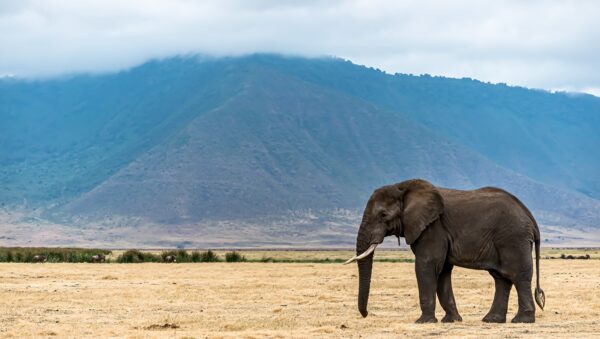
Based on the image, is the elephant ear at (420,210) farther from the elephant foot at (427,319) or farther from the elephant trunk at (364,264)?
the elephant foot at (427,319)

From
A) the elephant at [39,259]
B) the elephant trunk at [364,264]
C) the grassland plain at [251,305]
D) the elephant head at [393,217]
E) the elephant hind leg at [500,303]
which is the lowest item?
the elephant at [39,259]

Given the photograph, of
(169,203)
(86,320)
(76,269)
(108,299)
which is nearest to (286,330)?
(86,320)

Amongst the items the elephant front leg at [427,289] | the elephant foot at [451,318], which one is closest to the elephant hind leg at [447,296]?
the elephant foot at [451,318]

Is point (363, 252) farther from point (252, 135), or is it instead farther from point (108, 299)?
point (252, 135)

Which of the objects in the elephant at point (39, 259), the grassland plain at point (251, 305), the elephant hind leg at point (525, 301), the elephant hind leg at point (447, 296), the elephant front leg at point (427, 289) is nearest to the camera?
the grassland plain at point (251, 305)

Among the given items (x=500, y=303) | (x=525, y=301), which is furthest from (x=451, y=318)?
(x=525, y=301)

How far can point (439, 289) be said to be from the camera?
21.8 metres

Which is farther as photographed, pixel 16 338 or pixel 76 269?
pixel 76 269

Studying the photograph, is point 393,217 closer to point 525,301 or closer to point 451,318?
point 451,318

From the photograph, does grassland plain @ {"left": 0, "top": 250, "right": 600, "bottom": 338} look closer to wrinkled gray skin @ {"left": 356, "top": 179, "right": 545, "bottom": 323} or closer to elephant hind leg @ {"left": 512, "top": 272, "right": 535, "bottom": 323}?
elephant hind leg @ {"left": 512, "top": 272, "right": 535, "bottom": 323}

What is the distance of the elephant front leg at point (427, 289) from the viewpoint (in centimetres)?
2097

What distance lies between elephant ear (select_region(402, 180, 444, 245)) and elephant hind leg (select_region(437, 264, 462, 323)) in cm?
114

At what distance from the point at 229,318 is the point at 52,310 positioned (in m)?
4.59

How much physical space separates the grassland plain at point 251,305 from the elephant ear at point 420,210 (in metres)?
1.87
